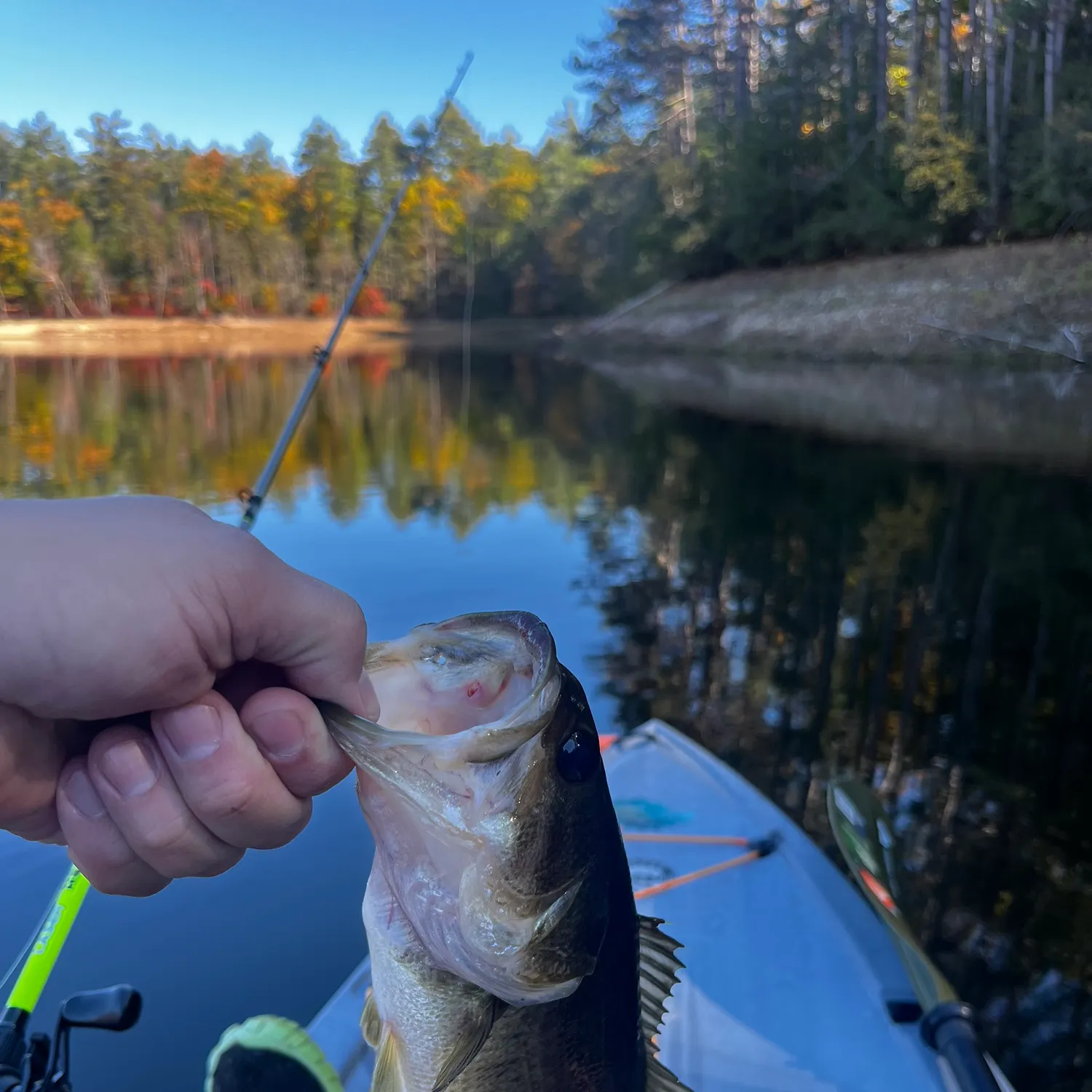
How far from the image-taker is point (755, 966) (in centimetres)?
342

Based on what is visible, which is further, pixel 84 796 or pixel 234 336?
pixel 234 336

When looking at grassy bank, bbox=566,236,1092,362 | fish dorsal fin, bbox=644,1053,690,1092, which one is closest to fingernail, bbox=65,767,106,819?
Answer: fish dorsal fin, bbox=644,1053,690,1092

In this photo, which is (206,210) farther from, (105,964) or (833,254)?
(105,964)

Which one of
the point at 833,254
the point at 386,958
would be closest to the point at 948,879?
the point at 386,958

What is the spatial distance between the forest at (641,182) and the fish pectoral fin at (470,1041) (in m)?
6.19

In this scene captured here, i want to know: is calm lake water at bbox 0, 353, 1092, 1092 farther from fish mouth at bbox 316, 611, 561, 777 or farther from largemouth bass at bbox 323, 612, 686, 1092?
fish mouth at bbox 316, 611, 561, 777

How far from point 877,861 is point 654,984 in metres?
3.00

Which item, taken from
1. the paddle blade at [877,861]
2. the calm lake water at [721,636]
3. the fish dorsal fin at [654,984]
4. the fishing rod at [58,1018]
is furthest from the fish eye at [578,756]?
the calm lake water at [721,636]

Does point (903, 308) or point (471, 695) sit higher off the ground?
point (903, 308)

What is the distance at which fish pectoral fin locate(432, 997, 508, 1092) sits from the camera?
1.37 meters

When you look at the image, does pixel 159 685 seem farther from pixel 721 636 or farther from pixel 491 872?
pixel 721 636

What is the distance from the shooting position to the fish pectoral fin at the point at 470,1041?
137 centimetres

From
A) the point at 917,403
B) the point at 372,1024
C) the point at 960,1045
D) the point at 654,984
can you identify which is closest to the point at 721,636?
the point at 960,1045

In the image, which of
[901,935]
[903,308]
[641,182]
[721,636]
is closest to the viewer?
[901,935]
